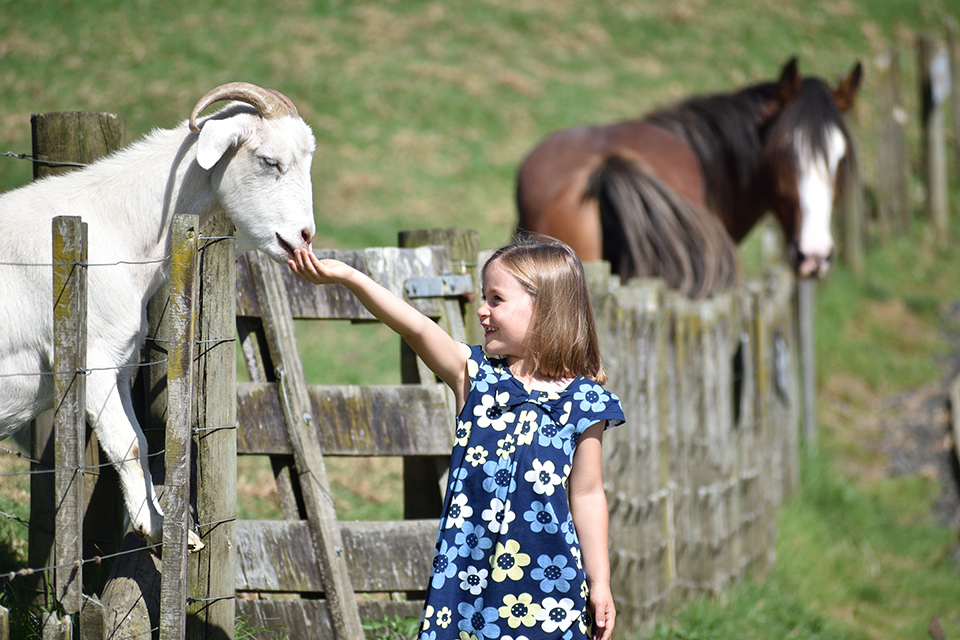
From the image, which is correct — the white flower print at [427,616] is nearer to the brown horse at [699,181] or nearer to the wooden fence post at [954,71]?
the brown horse at [699,181]

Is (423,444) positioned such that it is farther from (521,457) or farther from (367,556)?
(521,457)

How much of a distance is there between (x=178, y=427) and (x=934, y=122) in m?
12.7

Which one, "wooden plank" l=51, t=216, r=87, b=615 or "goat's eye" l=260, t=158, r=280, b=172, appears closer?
"wooden plank" l=51, t=216, r=87, b=615

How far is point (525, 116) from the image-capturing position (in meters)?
15.3

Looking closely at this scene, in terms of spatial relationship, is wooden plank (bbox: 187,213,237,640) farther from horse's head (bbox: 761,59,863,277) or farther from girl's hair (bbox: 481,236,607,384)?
horse's head (bbox: 761,59,863,277)

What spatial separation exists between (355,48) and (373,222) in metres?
6.71

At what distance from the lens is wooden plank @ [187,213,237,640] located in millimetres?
2789

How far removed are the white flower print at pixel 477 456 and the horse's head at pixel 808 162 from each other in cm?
455

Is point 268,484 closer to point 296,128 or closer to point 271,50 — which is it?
point 296,128

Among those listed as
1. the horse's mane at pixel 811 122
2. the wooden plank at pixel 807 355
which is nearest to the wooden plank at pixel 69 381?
the horse's mane at pixel 811 122

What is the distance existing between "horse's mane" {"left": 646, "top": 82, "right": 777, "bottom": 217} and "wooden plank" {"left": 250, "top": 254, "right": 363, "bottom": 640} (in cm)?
438

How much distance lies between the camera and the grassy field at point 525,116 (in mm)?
5686

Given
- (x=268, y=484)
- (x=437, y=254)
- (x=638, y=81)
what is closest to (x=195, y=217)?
(x=437, y=254)

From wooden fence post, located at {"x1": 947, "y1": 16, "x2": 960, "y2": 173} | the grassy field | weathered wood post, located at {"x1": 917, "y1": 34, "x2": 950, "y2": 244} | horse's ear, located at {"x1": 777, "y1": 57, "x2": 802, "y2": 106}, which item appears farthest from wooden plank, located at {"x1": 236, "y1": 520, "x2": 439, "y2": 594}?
wooden fence post, located at {"x1": 947, "y1": 16, "x2": 960, "y2": 173}
